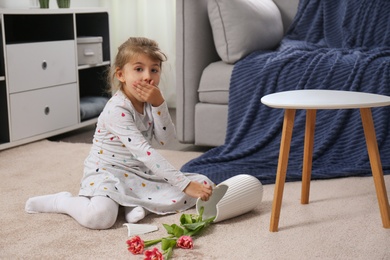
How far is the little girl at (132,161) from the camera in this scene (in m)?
1.62

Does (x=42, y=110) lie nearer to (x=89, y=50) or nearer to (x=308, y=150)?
(x=89, y=50)

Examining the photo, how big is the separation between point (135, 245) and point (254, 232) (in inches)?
12.2

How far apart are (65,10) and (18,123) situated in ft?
1.90

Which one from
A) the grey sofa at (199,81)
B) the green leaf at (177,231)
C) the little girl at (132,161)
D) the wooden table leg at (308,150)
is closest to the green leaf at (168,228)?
the green leaf at (177,231)

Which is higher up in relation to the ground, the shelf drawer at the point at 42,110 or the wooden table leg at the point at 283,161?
the wooden table leg at the point at 283,161

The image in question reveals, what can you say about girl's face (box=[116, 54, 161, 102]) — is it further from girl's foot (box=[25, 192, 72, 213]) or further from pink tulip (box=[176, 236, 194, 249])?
pink tulip (box=[176, 236, 194, 249])

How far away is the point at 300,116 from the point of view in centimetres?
229

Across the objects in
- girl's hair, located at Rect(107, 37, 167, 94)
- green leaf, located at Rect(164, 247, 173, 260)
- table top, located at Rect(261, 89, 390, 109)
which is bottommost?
green leaf, located at Rect(164, 247, 173, 260)

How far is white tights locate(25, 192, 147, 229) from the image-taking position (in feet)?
5.15

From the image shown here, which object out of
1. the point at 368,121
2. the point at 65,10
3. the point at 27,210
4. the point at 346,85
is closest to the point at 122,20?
the point at 65,10

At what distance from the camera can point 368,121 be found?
154cm

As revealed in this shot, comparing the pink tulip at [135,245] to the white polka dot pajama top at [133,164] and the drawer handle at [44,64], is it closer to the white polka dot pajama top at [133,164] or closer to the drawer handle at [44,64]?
the white polka dot pajama top at [133,164]

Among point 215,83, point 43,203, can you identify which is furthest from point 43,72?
point 43,203

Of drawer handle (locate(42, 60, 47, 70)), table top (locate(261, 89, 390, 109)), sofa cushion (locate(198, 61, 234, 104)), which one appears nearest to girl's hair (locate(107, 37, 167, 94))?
table top (locate(261, 89, 390, 109))
